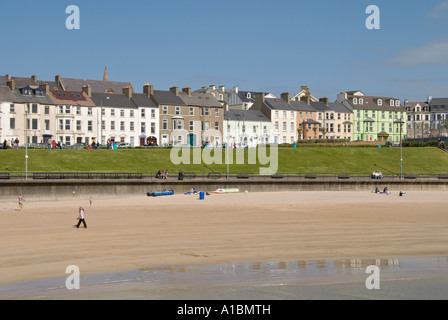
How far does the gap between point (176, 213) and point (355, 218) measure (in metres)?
12.4

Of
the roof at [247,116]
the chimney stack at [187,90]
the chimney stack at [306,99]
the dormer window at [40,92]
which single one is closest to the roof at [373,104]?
the chimney stack at [306,99]

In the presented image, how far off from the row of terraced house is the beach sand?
35.6 meters

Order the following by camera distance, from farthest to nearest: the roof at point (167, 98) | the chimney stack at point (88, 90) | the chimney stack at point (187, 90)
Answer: the chimney stack at point (187, 90) → the roof at point (167, 98) → the chimney stack at point (88, 90)

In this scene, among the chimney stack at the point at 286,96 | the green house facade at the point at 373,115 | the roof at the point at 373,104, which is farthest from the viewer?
the roof at the point at 373,104

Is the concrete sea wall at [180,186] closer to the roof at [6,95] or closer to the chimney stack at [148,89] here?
the roof at [6,95]

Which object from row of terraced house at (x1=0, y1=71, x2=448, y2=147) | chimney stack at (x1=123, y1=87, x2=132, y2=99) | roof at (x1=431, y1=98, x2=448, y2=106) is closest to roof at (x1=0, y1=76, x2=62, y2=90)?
row of terraced house at (x1=0, y1=71, x2=448, y2=147)

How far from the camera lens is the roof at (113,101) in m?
93.1

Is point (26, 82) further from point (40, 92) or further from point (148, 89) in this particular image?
point (148, 89)

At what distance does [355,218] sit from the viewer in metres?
37.2

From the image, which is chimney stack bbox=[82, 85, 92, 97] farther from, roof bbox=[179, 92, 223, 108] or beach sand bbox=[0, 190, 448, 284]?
beach sand bbox=[0, 190, 448, 284]

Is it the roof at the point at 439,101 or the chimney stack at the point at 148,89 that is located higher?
the roof at the point at 439,101

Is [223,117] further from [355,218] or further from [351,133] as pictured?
[355,218]

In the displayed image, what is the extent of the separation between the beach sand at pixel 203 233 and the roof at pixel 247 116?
2367 inches

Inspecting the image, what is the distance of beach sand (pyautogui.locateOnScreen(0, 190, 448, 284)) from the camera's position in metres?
23.6
